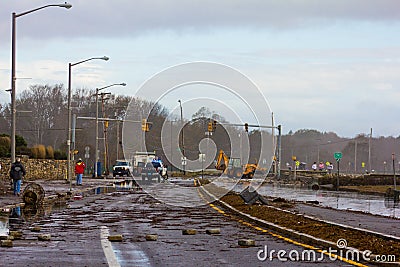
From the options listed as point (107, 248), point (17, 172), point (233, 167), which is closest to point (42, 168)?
point (233, 167)

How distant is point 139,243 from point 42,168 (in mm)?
51240

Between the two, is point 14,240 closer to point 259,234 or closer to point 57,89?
point 259,234

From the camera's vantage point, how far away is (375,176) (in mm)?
74250

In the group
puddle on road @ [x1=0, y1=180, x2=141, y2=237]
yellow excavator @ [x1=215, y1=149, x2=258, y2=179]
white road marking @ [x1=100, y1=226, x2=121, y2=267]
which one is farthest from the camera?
yellow excavator @ [x1=215, y1=149, x2=258, y2=179]

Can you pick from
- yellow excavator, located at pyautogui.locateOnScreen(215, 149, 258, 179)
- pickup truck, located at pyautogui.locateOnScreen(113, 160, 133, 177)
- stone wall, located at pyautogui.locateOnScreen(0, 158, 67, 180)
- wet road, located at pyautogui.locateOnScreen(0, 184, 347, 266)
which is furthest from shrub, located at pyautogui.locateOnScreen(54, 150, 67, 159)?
wet road, located at pyautogui.locateOnScreen(0, 184, 347, 266)

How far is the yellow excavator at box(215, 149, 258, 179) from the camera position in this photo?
2709 inches

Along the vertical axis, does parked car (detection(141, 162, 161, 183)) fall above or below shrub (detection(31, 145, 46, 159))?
below

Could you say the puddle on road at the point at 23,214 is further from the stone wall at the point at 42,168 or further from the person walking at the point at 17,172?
the stone wall at the point at 42,168

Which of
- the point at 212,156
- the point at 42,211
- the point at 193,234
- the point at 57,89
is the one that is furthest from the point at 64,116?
the point at 193,234

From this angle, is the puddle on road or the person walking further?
the person walking

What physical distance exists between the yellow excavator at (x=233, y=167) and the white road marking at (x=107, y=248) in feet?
158

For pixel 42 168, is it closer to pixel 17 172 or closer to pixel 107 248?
pixel 17 172

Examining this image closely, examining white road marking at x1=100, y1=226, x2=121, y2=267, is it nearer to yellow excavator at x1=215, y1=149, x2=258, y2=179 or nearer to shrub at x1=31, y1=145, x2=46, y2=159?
yellow excavator at x1=215, y1=149, x2=258, y2=179

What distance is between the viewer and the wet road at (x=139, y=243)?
41.4 ft
